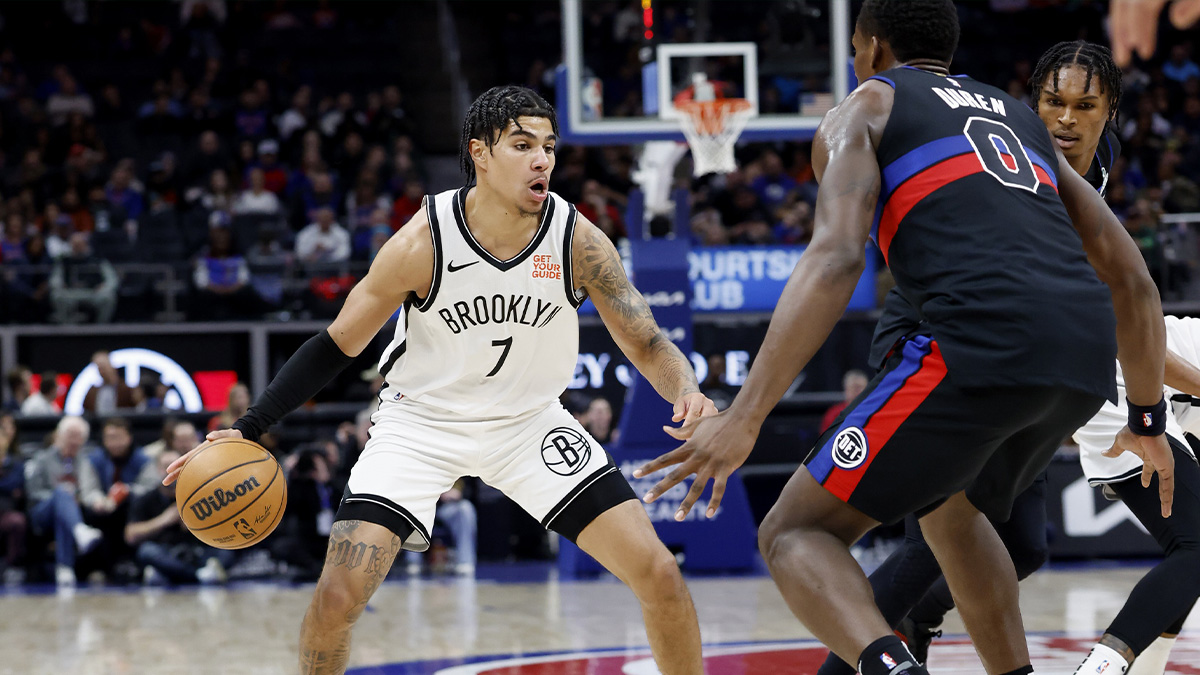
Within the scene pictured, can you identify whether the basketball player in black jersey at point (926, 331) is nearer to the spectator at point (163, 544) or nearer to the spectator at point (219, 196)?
the spectator at point (163, 544)

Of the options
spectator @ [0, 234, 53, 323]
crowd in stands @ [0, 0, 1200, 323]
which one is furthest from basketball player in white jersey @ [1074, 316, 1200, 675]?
spectator @ [0, 234, 53, 323]

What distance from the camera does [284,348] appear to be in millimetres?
12234

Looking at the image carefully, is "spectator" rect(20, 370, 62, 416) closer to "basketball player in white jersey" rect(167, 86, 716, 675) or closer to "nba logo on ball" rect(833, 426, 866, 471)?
"basketball player in white jersey" rect(167, 86, 716, 675)

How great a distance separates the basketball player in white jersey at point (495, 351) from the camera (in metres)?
3.99

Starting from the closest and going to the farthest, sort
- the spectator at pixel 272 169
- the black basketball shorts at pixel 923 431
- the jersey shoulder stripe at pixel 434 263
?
the black basketball shorts at pixel 923 431, the jersey shoulder stripe at pixel 434 263, the spectator at pixel 272 169

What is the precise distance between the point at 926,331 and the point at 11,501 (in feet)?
29.5

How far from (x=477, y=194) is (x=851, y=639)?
77.7 inches

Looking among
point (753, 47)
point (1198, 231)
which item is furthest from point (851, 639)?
point (1198, 231)

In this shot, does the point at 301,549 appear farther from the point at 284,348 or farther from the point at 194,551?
the point at 284,348

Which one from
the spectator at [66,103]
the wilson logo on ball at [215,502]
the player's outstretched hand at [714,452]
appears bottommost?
the wilson logo on ball at [215,502]

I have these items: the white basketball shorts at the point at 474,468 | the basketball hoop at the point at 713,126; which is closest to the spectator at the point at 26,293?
the basketball hoop at the point at 713,126

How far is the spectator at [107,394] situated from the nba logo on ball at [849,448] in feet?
31.7

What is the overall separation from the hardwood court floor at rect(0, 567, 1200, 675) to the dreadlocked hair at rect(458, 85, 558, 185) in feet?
8.16

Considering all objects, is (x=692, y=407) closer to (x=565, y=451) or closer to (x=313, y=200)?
(x=565, y=451)
